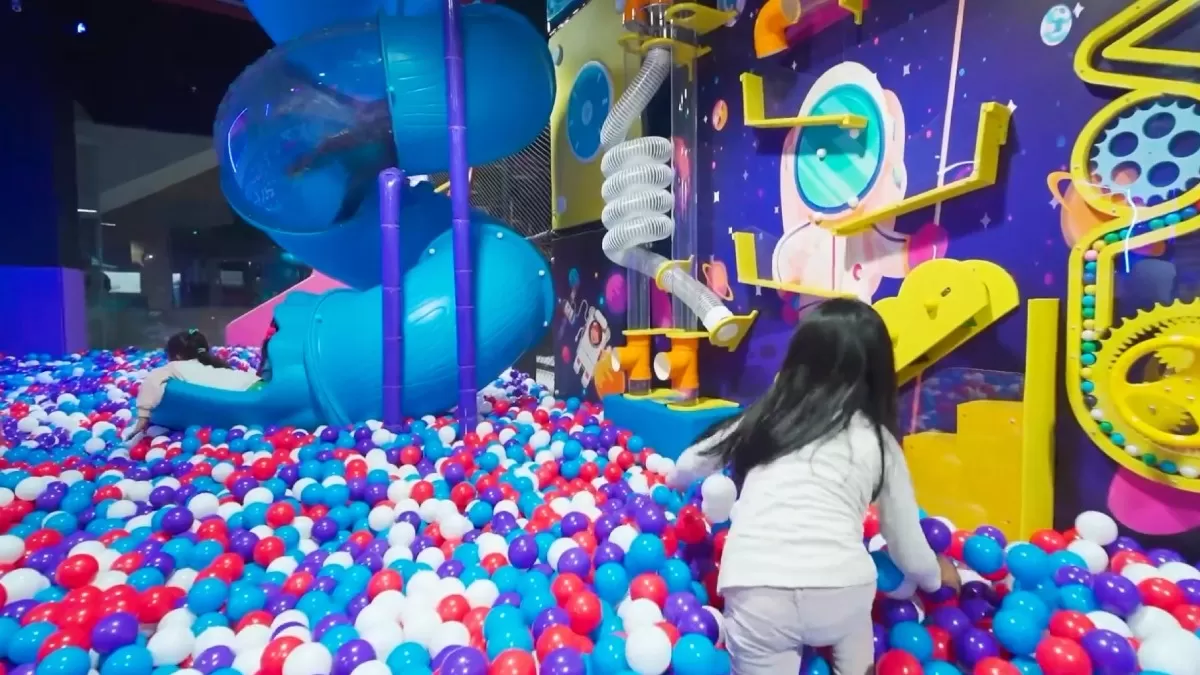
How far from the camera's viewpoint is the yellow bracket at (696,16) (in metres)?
2.72

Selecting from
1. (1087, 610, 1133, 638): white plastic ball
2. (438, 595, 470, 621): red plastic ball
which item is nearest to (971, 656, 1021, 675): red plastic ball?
(1087, 610, 1133, 638): white plastic ball

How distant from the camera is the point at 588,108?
3.47 meters

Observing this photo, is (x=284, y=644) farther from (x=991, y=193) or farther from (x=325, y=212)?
(x=325, y=212)

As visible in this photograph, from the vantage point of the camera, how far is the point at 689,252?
2.90 meters

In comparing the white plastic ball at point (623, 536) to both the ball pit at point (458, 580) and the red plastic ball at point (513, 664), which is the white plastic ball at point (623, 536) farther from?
the red plastic ball at point (513, 664)

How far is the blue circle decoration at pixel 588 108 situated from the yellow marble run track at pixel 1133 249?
2.01 metres

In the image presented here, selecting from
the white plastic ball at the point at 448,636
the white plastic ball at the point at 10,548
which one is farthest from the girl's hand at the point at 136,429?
the white plastic ball at the point at 448,636

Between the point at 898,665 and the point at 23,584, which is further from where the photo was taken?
the point at 23,584

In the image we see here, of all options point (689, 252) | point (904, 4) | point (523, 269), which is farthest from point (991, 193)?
point (523, 269)

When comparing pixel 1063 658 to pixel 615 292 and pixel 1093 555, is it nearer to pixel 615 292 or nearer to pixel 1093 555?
pixel 1093 555

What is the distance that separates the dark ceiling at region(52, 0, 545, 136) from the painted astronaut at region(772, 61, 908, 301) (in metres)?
6.04

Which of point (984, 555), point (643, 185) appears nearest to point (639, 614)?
point (984, 555)

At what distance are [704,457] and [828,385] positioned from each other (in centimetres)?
33

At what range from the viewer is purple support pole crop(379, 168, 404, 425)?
2965 mm
